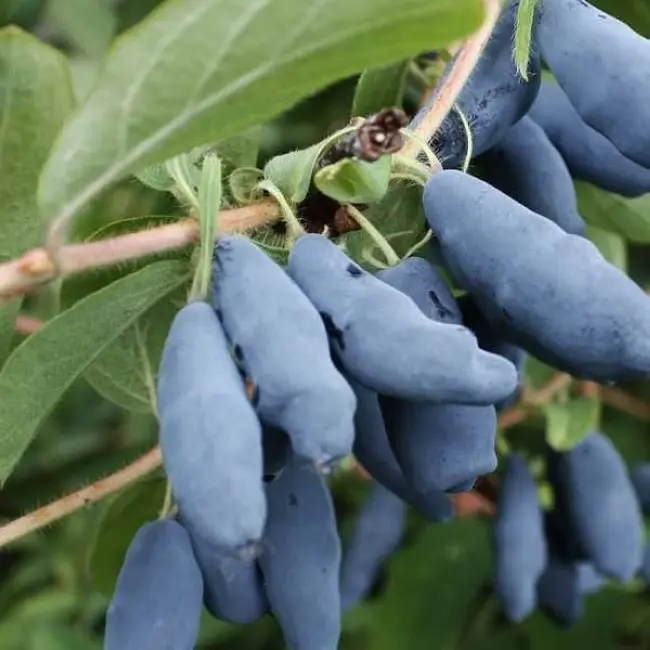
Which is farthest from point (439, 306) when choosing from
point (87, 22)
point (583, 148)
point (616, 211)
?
point (87, 22)

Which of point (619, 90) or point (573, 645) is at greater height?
point (619, 90)

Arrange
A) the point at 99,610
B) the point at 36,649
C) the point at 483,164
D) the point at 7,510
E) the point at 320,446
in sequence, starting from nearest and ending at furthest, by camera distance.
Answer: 1. the point at 320,446
2. the point at 483,164
3. the point at 36,649
4. the point at 99,610
5. the point at 7,510

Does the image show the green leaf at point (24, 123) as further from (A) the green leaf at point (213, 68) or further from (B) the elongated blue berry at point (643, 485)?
(B) the elongated blue berry at point (643, 485)

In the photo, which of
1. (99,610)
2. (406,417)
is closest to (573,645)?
(99,610)

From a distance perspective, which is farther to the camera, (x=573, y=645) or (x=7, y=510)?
(x=7, y=510)

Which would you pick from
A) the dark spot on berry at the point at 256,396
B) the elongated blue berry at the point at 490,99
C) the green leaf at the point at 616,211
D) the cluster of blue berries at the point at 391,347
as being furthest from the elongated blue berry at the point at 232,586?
the green leaf at the point at 616,211

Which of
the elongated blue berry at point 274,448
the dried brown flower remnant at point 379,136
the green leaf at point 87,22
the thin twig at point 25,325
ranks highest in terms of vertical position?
the dried brown flower remnant at point 379,136

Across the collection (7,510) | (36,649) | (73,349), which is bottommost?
(7,510)

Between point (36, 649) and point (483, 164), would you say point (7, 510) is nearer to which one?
point (36, 649)
